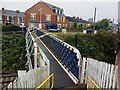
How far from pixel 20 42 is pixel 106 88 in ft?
78.4

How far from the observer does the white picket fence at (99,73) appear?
17.8 feet

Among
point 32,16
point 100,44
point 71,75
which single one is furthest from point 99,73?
point 32,16

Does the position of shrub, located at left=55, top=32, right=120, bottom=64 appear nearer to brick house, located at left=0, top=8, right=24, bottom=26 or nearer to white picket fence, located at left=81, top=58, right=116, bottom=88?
white picket fence, located at left=81, top=58, right=116, bottom=88

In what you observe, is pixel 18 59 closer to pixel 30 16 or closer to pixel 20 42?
pixel 20 42

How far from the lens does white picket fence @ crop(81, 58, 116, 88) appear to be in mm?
5439

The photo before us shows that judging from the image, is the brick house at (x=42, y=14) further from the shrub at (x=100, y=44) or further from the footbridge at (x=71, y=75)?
the footbridge at (x=71, y=75)

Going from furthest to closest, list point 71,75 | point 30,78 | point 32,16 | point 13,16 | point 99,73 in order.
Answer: point 13,16 < point 32,16 < point 71,75 < point 99,73 < point 30,78

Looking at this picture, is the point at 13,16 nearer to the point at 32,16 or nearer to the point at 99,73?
the point at 32,16

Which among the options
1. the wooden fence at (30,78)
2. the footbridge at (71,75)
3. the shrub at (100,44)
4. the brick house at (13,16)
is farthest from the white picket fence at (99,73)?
the brick house at (13,16)

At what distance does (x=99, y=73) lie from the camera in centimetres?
625

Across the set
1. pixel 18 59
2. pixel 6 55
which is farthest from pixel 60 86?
pixel 6 55

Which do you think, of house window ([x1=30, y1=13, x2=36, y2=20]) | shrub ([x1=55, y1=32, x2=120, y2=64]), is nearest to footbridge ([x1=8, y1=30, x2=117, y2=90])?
shrub ([x1=55, y1=32, x2=120, y2=64])

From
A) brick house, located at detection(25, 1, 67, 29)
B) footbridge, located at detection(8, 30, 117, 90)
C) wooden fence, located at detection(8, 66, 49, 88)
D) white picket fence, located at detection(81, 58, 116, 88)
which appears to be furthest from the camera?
brick house, located at detection(25, 1, 67, 29)

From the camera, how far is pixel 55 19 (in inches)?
2296
